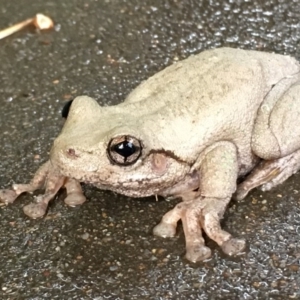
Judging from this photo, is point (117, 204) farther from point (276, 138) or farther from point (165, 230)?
point (276, 138)

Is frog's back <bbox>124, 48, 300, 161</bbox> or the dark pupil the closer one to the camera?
the dark pupil

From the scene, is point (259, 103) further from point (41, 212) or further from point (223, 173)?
point (41, 212)

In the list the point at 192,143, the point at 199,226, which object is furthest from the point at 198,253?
the point at 192,143

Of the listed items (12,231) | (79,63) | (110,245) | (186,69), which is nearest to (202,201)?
(110,245)

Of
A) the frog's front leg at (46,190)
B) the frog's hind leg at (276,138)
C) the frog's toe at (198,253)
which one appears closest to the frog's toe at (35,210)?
the frog's front leg at (46,190)

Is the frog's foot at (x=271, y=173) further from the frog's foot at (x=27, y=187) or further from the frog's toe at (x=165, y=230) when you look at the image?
the frog's foot at (x=27, y=187)

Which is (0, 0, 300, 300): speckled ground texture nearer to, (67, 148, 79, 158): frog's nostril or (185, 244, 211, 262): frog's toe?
(185, 244, 211, 262): frog's toe

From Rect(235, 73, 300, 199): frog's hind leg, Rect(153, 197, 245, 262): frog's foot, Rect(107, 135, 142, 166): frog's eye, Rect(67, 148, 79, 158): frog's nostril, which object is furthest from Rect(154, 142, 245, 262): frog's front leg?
Rect(67, 148, 79, 158): frog's nostril
